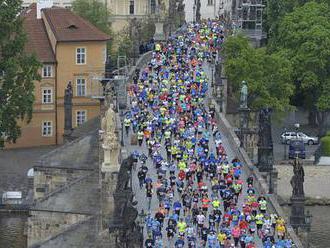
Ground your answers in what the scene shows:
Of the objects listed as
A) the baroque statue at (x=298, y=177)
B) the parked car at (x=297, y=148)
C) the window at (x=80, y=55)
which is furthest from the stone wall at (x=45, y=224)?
the window at (x=80, y=55)

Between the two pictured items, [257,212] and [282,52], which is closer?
[257,212]

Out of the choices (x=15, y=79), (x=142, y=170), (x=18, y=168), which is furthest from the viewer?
(x=18, y=168)

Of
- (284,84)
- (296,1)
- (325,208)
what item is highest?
(296,1)

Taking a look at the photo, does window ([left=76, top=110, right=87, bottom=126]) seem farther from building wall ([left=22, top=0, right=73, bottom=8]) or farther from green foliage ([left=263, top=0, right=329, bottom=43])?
building wall ([left=22, top=0, right=73, bottom=8])

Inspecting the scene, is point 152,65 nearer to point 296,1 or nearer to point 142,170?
point 296,1

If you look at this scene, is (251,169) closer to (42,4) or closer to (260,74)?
(260,74)

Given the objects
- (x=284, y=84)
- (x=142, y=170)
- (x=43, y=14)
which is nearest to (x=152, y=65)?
(x=284, y=84)
